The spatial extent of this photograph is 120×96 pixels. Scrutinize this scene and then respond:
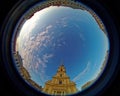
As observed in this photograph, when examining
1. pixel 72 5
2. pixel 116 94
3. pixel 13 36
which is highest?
pixel 72 5

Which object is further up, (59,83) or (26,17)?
(26,17)

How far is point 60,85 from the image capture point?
5.95 meters

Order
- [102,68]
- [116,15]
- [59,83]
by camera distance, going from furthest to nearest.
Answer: [59,83] < [102,68] < [116,15]

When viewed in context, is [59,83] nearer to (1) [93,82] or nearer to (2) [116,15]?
(1) [93,82]

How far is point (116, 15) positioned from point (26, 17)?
1945 millimetres

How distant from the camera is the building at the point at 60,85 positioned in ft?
18.5

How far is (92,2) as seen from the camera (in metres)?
5.31

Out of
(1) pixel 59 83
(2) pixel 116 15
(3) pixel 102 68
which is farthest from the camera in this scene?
(1) pixel 59 83

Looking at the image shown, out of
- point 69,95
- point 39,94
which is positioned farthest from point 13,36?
point 69,95

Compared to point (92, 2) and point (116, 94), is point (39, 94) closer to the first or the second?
point (116, 94)

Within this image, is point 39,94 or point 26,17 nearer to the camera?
point 39,94

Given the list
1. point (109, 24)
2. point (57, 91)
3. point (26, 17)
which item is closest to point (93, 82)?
point (57, 91)

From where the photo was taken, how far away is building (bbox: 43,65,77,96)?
18.5 ft

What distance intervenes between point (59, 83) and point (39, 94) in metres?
0.83
